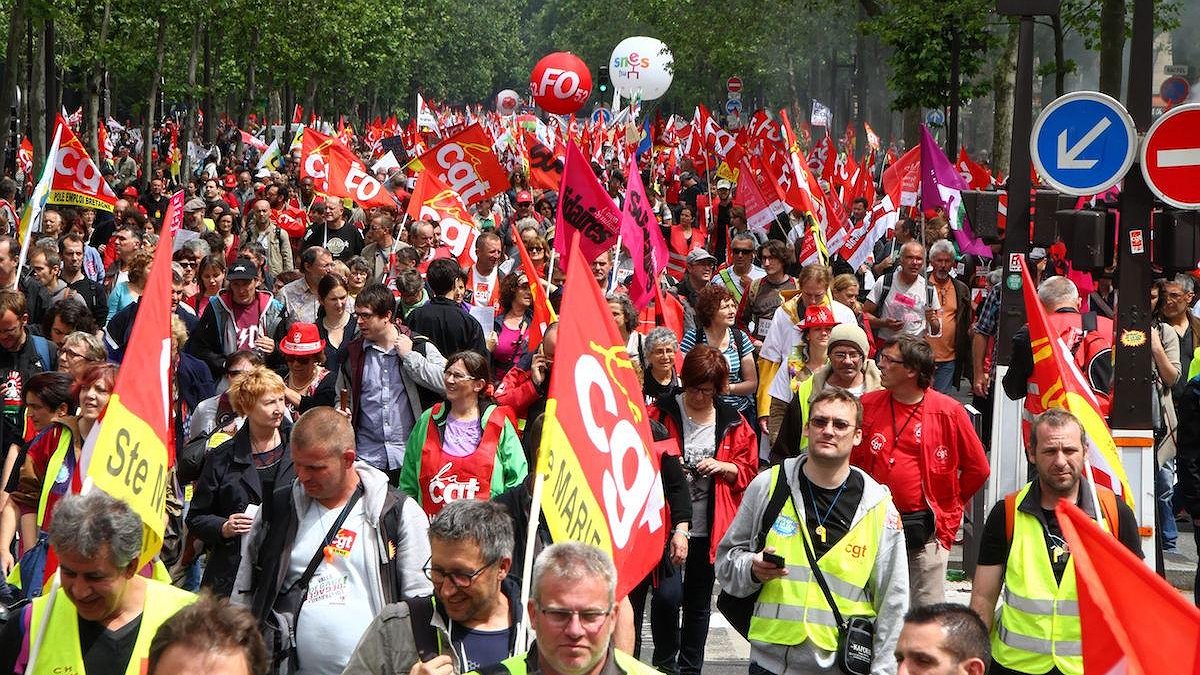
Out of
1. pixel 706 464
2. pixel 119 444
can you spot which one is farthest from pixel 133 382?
pixel 706 464

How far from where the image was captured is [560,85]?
4153 cm

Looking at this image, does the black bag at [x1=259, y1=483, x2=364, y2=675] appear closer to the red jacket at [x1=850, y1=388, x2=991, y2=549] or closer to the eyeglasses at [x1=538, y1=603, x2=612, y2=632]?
the eyeglasses at [x1=538, y1=603, x2=612, y2=632]

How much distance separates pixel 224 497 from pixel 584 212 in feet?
17.5

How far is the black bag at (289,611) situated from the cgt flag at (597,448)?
33.4 inches

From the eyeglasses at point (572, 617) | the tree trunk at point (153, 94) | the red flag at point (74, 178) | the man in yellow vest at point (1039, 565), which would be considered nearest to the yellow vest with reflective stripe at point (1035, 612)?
the man in yellow vest at point (1039, 565)

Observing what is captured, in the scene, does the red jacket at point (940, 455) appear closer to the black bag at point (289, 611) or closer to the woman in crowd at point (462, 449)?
the woman in crowd at point (462, 449)

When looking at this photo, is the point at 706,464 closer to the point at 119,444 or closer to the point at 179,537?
the point at 179,537

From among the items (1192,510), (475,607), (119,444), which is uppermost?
(119,444)

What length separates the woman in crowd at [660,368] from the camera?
8273mm

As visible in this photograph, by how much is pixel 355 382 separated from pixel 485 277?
14.8 feet

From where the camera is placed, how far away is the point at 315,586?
5.53 metres

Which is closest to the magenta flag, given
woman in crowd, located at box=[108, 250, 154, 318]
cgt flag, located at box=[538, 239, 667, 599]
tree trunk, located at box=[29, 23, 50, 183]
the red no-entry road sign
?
the red no-entry road sign

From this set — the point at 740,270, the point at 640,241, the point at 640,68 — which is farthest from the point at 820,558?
the point at 640,68

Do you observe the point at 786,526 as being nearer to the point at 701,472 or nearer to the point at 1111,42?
the point at 701,472
